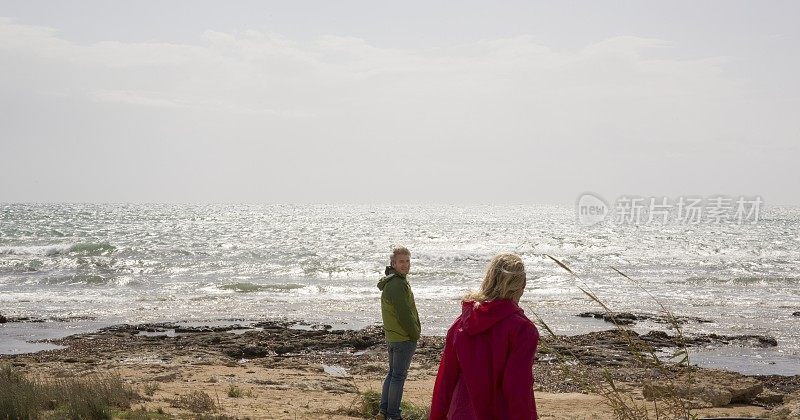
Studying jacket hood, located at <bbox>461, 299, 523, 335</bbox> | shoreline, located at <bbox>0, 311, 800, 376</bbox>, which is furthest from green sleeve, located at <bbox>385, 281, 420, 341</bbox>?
shoreline, located at <bbox>0, 311, 800, 376</bbox>

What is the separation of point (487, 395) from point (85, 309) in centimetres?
1932

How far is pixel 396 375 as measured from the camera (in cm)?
652

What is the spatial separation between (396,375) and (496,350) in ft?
10.5

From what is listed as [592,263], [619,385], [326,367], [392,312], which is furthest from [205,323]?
[592,263]

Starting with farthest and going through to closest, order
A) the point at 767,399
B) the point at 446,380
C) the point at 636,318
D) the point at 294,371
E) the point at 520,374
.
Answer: the point at 636,318, the point at 294,371, the point at 767,399, the point at 446,380, the point at 520,374

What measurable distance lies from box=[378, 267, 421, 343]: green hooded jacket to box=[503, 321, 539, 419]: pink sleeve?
9.45 feet

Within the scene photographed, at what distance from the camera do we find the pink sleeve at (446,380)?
11.9 feet

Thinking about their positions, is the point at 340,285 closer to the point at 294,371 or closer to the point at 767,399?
the point at 294,371

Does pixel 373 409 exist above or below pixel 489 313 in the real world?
below

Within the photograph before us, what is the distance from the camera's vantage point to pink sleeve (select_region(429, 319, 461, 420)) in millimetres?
3641

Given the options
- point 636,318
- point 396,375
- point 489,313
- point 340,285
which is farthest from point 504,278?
point 340,285

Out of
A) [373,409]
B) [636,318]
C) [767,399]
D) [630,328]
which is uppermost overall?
[630,328]

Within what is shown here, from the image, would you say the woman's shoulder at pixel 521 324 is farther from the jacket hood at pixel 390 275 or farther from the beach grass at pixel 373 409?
the beach grass at pixel 373 409

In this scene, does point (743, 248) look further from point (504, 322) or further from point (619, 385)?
point (504, 322)
